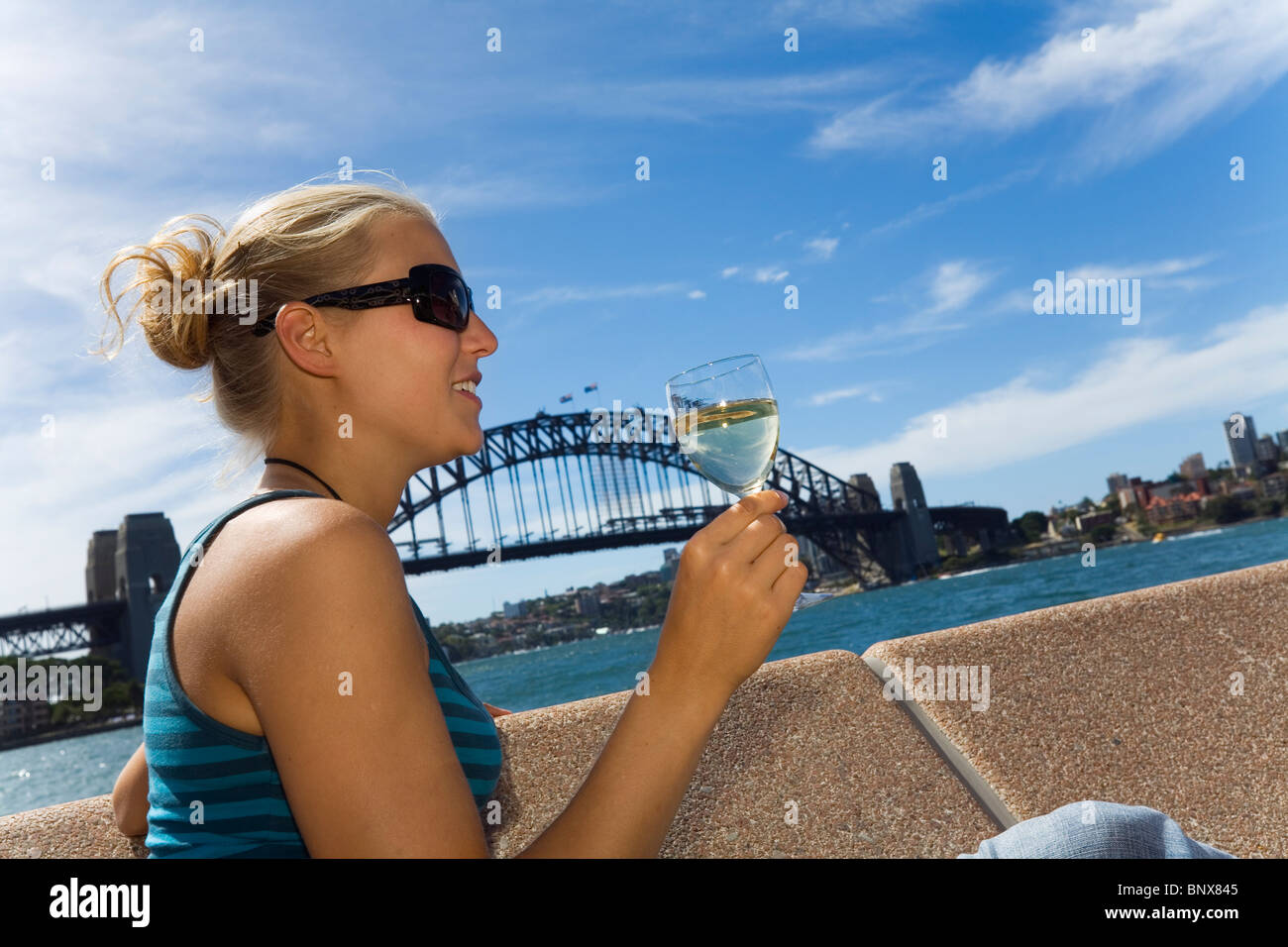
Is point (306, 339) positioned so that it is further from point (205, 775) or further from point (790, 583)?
point (790, 583)

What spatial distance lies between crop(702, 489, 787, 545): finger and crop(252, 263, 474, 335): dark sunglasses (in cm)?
49

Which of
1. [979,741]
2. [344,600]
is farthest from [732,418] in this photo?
[979,741]

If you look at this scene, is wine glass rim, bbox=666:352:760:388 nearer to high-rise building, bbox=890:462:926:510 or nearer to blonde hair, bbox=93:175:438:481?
blonde hair, bbox=93:175:438:481

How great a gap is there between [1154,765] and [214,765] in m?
1.50

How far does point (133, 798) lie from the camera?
1.26 metres

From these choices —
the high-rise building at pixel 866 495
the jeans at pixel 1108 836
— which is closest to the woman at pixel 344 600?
the jeans at pixel 1108 836

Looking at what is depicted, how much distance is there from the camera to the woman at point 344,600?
699 millimetres

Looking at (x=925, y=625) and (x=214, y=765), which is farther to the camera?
(x=925, y=625)

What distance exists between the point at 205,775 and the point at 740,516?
56cm

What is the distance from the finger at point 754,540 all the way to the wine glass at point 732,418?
0.23 meters

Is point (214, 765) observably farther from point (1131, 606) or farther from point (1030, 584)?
point (1030, 584)

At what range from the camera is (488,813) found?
145cm
